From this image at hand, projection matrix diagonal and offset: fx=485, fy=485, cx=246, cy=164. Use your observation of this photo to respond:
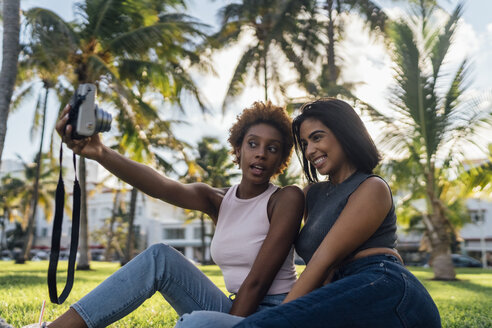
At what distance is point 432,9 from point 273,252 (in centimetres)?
1213

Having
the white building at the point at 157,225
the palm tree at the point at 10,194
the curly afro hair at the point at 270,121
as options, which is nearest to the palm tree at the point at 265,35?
the curly afro hair at the point at 270,121

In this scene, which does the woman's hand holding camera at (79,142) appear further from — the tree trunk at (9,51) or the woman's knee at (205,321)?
the tree trunk at (9,51)

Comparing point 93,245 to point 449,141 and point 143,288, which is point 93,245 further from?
point 143,288

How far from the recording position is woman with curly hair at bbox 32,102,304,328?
2.30 metres

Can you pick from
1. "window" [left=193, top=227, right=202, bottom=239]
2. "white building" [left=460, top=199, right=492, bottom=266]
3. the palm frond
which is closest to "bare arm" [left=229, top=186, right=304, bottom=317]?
the palm frond

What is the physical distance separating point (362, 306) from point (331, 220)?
0.55 metres

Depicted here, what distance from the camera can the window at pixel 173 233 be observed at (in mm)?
53344

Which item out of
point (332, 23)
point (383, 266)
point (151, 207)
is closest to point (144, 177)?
point (383, 266)

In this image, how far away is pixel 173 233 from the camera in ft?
176

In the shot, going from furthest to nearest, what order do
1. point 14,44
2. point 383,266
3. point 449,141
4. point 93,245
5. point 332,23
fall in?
point 93,245 < point 332,23 < point 449,141 < point 14,44 < point 383,266

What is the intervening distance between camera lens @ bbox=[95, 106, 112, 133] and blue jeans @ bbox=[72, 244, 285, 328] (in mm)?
649

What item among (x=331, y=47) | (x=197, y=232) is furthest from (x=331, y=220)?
(x=197, y=232)

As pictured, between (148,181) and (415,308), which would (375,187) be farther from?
(148,181)

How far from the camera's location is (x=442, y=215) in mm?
13500
